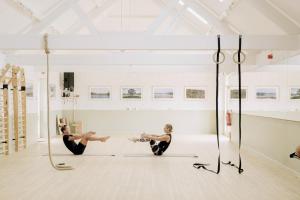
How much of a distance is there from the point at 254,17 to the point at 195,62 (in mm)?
1995

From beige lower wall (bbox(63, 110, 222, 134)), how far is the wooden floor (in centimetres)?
539

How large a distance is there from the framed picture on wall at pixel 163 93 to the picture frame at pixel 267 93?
3307 mm

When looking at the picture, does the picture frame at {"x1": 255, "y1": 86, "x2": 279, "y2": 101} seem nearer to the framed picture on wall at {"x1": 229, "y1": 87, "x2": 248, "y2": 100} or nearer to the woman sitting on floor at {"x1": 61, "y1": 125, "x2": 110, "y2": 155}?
the framed picture on wall at {"x1": 229, "y1": 87, "x2": 248, "y2": 100}

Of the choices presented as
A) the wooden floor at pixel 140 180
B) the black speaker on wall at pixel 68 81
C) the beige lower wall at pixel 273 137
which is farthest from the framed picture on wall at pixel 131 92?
the wooden floor at pixel 140 180

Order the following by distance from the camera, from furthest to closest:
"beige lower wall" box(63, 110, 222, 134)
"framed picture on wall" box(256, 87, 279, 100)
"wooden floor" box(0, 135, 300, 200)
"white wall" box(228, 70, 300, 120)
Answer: "beige lower wall" box(63, 110, 222, 134)
"framed picture on wall" box(256, 87, 279, 100)
"white wall" box(228, 70, 300, 120)
"wooden floor" box(0, 135, 300, 200)

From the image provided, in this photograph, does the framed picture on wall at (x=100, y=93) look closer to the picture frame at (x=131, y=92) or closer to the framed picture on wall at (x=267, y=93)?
the picture frame at (x=131, y=92)

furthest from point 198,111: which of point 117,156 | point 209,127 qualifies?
point 117,156

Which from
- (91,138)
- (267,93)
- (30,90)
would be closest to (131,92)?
(30,90)

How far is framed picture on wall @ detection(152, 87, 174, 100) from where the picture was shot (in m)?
13.3

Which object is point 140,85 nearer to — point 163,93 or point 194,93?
point 163,93

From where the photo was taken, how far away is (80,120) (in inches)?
524

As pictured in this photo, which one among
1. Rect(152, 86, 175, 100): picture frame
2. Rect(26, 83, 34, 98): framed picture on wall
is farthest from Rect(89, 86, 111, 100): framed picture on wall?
Rect(26, 83, 34, 98): framed picture on wall

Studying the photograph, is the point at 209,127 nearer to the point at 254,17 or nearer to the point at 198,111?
the point at 198,111

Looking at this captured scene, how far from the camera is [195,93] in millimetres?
13320
